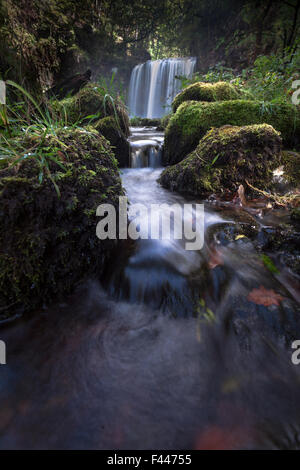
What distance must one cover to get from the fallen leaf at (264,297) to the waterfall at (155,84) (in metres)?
16.3

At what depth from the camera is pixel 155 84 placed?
57.9ft

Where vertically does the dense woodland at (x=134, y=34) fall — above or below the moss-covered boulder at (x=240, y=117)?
above

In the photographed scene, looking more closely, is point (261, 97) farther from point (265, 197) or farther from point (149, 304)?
point (149, 304)

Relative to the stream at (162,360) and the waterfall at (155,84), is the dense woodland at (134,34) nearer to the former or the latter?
the waterfall at (155,84)

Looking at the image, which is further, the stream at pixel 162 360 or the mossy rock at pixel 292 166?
the mossy rock at pixel 292 166

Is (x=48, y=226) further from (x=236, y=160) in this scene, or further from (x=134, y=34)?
(x=134, y=34)

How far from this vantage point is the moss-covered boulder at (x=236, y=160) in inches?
129

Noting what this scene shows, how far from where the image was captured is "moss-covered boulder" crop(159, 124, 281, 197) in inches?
129

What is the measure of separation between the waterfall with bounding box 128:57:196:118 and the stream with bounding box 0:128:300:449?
638 inches

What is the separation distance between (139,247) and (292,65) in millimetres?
6357

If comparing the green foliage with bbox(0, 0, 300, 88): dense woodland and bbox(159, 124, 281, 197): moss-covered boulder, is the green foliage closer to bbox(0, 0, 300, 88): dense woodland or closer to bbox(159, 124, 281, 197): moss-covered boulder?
bbox(0, 0, 300, 88): dense woodland

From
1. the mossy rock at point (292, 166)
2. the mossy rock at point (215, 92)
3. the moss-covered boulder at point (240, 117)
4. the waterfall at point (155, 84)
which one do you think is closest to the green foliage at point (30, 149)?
the moss-covered boulder at point (240, 117)

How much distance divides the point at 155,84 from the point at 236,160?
1826cm
